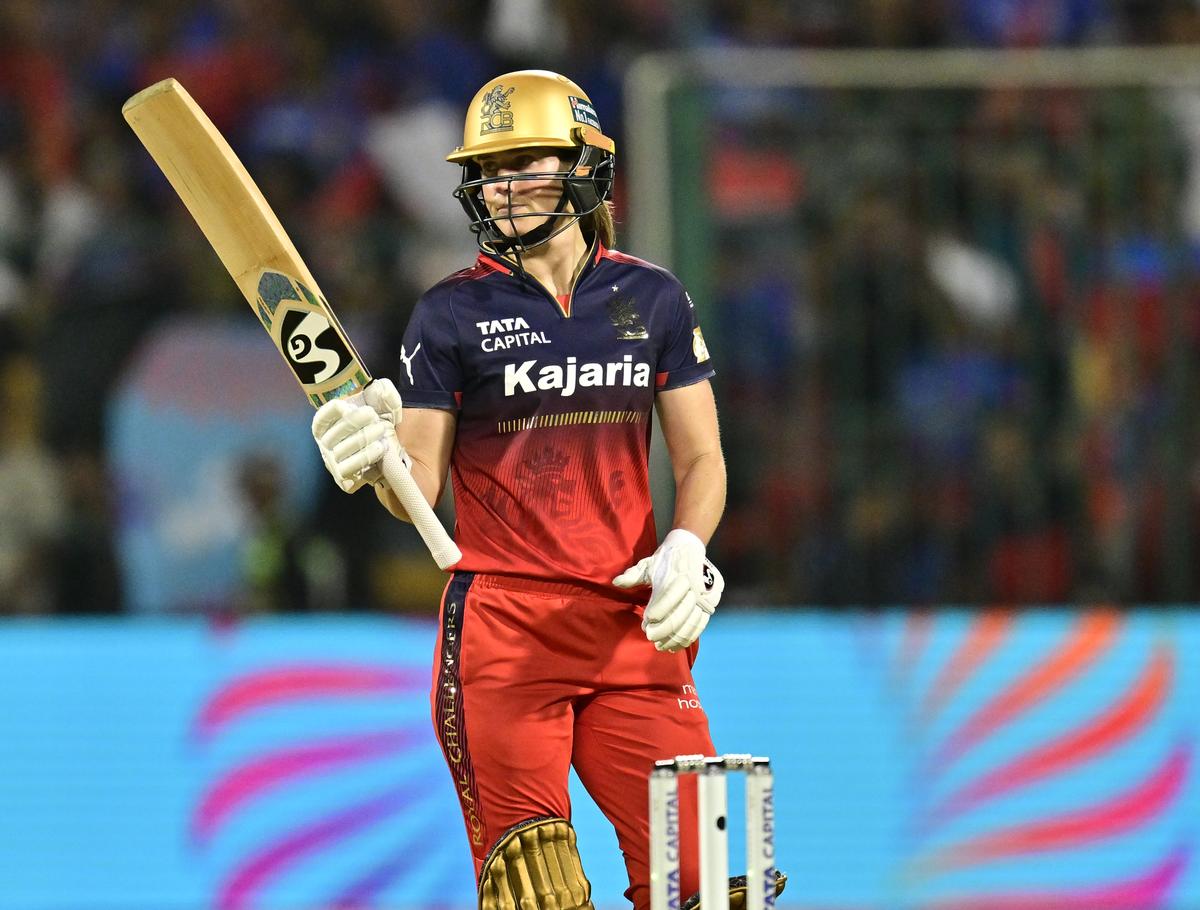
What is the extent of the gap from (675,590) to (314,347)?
99 cm

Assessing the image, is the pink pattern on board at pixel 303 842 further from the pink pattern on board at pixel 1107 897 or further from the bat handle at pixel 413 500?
the bat handle at pixel 413 500

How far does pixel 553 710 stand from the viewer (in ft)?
14.5

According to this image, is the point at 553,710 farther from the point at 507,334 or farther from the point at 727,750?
the point at 727,750

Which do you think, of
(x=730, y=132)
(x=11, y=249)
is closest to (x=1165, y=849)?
(x=730, y=132)

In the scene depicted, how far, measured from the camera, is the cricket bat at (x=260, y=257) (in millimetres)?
4281

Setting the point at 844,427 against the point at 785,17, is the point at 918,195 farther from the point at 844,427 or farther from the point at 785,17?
the point at 785,17

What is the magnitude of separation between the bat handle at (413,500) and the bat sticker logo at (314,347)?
11.3 inches

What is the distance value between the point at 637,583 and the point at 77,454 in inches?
171

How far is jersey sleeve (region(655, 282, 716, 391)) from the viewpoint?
15.1ft

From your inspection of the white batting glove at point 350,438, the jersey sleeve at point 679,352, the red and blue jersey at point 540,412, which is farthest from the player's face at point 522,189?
the white batting glove at point 350,438

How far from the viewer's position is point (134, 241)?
8320 mm

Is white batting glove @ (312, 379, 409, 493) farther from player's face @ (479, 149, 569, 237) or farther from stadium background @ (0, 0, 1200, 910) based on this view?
stadium background @ (0, 0, 1200, 910)

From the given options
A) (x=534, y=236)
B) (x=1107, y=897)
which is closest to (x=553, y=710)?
(x=534, y=236)

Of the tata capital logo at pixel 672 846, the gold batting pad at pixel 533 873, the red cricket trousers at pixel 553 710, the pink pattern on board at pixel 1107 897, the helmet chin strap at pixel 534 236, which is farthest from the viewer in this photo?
the pink pattern on board at pixel 1107 897
